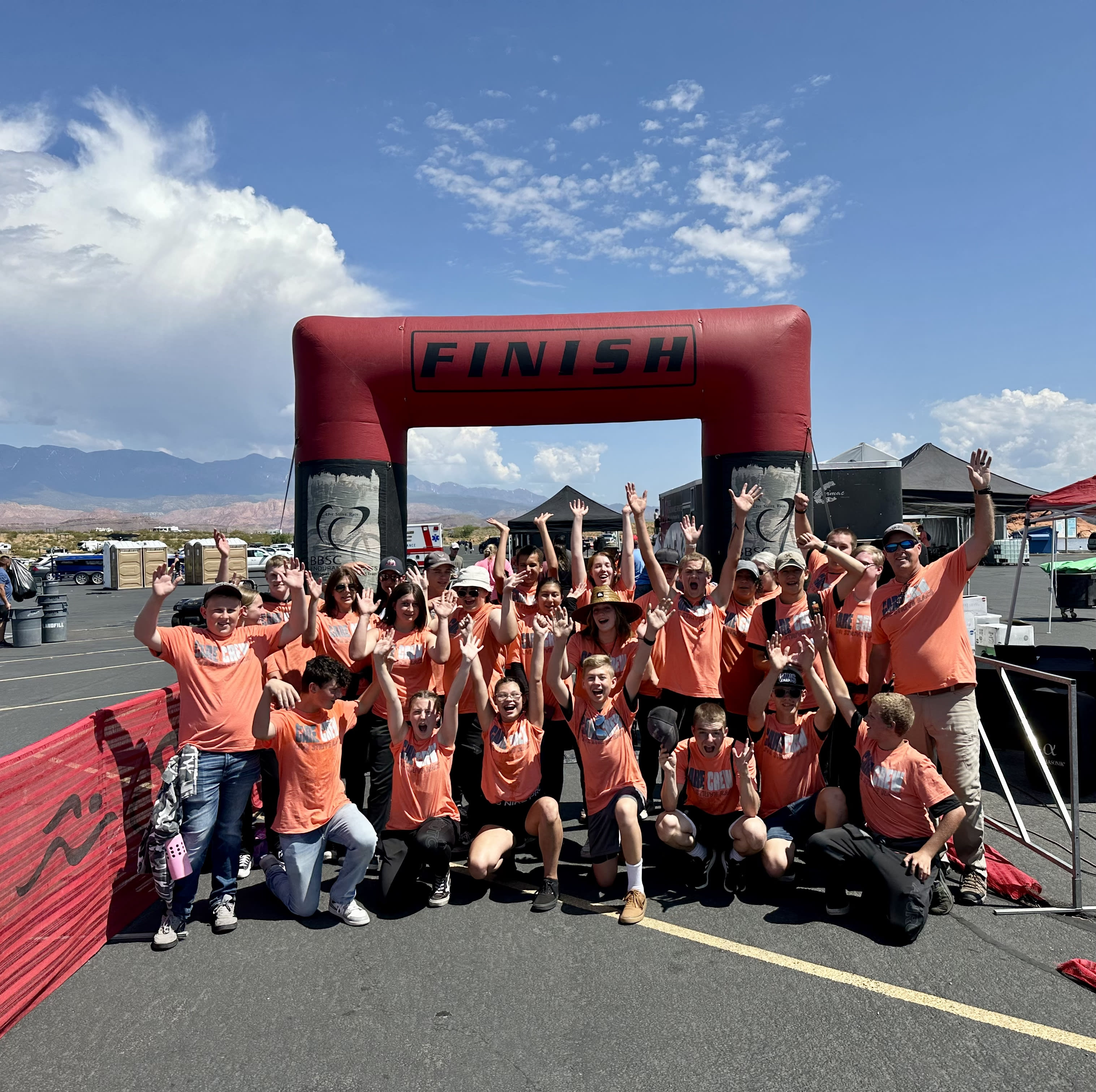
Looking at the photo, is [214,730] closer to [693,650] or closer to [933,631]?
[693,650]

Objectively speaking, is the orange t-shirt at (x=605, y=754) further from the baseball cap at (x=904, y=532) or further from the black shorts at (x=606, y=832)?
the baseball cap at (x=904, y=532)

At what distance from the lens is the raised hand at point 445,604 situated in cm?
456

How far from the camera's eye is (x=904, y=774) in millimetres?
3904

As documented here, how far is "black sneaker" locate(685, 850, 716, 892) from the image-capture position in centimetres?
424

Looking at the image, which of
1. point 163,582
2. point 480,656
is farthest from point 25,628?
point 480,656

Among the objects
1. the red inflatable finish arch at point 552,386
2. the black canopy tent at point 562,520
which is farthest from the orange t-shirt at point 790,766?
the black canopy tent at point 562,520

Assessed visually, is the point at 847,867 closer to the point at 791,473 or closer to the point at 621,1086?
the point at 621,1086

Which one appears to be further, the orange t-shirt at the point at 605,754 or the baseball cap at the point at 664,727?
the baseball cap at the point at 664,727

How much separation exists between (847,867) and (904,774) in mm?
580

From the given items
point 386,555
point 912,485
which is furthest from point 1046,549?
point 386,555

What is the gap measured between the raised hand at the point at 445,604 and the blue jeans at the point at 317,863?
1249 mm

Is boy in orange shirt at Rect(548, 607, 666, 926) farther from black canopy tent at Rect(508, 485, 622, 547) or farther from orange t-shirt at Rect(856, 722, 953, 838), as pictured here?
black canopy tent at Rect(508, 485, 622, 547)

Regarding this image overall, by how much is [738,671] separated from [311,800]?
278cm

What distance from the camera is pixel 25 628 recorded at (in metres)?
15.0
